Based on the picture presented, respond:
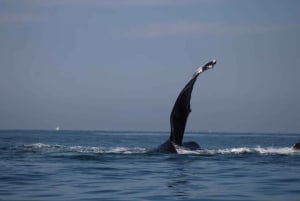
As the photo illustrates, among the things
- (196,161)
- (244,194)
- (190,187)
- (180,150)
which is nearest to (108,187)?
(190,187)

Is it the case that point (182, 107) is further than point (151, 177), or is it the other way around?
point (182, 107)

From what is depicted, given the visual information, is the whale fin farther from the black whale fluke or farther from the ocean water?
the ocean water

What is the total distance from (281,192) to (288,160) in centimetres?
758

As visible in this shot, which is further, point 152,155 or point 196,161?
point 152,155

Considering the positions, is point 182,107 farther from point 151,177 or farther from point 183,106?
point 151,177

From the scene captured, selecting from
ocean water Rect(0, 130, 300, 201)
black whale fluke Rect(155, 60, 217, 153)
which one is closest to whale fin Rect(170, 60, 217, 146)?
black whale fluke Rect(155, 60, 217, 153)

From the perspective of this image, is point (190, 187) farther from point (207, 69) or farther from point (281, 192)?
point (207, 69)

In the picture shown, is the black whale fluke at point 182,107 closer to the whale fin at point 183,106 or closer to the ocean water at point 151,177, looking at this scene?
the whale fin at point 183,106

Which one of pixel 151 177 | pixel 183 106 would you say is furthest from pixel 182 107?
pixel 151 177

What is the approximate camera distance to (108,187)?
1181 centimetres

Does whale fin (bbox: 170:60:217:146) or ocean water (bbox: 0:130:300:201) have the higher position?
whale fin (bbox: 170:60:217:146)

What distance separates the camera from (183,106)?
17.8 m

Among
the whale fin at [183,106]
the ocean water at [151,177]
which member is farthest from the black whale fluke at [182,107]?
the ocean water at [151,177]

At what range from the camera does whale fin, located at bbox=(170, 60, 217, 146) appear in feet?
57.7
